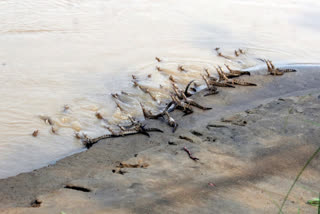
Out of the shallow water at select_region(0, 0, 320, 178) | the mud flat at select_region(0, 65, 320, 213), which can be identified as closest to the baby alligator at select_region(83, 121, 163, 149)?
the mud flat at select_region(0, 65, 320, 213)

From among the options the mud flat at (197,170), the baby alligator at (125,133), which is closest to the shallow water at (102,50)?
the baby alligator at (125,133)

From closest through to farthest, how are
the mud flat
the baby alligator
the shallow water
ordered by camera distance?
the mud flat
the baby alligator
the shallow water

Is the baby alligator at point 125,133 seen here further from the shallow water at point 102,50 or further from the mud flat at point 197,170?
the shallow water at point 102,50

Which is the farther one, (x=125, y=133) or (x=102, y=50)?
(x=102, y=50)

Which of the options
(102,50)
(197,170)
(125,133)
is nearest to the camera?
(197,170)

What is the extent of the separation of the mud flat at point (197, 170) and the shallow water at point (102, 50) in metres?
0.65

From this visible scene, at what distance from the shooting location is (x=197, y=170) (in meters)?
4.06

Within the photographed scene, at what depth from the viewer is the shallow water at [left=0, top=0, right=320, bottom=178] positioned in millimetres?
5730

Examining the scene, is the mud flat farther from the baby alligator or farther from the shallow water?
the shallow water

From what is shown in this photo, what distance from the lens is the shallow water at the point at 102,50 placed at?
5.73m

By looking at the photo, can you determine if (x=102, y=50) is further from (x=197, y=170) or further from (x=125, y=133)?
(x=197, y=170)

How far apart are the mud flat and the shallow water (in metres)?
0.65

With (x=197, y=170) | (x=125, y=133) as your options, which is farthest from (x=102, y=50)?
(x=197, y=170)

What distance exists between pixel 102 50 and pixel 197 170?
16.3 ft
